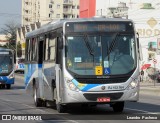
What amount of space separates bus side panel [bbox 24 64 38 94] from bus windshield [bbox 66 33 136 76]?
16.4 ft

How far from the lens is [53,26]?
19.1 metres

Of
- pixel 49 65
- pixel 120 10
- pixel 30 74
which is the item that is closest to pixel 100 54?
pixel 49 65

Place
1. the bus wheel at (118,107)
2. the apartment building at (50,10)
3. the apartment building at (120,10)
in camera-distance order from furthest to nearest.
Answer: the apartment building at (50,10), the apartment building at (120,10), the bus wheel at (118,107)

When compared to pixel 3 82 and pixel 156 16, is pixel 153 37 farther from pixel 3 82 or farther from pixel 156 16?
pixel 3 82

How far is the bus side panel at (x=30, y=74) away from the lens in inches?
884

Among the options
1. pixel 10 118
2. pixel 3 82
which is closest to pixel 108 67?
pixel 10 118

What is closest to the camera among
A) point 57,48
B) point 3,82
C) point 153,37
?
point 57,48

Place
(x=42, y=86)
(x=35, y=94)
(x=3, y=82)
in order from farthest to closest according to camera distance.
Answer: (x=3, y=82), (x=35, y=94), (x=42, y=86)

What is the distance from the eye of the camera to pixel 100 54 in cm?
1716

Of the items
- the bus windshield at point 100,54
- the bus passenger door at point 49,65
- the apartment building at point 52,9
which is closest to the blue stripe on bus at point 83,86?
the bus windshield at point 100,54

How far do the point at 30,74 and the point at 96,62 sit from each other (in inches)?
285

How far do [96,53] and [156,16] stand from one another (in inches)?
2296

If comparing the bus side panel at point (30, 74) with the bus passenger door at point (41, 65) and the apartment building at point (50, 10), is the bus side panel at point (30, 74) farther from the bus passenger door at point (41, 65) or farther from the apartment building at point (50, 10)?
the apartment building at point (50, 10)

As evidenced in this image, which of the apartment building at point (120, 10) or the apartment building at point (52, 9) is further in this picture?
the apartment building at point (52, 9)
